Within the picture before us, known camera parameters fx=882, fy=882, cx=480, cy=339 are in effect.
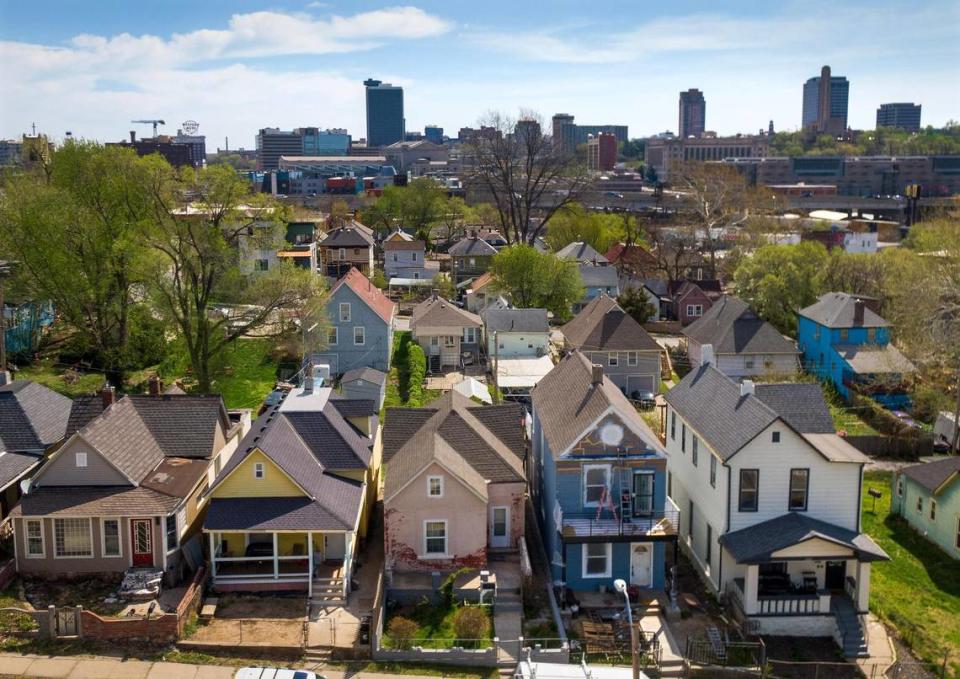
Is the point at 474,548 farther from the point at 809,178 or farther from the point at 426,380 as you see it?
the point at 809,178

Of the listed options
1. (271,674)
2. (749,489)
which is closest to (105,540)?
(271,674)

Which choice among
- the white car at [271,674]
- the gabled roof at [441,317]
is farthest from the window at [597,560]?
the gabled roof at [441,317]

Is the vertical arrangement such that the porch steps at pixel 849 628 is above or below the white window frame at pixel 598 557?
below

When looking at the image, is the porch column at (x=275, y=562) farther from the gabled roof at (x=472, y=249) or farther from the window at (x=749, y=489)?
the gabled roof at (x=472, y=249)

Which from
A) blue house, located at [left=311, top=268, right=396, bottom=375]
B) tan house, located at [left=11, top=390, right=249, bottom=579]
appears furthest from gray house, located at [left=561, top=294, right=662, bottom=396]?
tan house, located at [left=11, top=390, right=249, bottom=579]

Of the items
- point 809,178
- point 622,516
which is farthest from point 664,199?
point 622,516

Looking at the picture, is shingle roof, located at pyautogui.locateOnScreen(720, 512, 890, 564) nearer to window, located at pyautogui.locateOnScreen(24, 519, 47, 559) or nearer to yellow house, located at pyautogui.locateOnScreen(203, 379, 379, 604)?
yellow house, located at pyautogui.locateOnScreen(203, 379, 379, 604)
